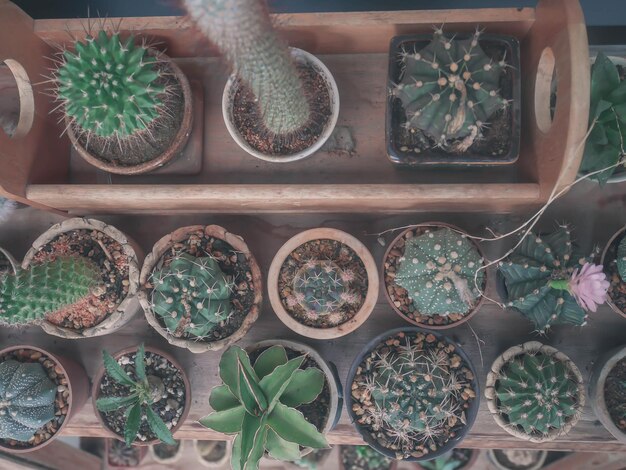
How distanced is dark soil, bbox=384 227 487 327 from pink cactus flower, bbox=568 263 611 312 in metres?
0.38

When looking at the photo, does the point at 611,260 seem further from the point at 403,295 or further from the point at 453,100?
the point at 453,100

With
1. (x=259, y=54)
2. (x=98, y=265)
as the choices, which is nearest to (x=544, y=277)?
(x=259, y=54)

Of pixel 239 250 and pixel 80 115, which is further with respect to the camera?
pixel 239 250

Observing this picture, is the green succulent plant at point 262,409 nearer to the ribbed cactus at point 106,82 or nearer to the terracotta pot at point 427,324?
the terracotta pot at point 427,324

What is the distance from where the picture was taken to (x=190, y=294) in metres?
1.51

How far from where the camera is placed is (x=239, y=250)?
1.66 meters

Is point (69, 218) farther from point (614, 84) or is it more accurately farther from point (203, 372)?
point (614, 84)

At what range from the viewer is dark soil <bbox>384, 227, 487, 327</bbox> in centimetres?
165

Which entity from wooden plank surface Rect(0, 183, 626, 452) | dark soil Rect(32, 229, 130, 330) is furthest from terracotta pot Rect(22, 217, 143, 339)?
wooden plank surface Rect(0, 183, 626, 452)

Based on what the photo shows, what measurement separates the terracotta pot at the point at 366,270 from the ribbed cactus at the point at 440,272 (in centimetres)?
10

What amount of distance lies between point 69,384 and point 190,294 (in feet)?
1.82

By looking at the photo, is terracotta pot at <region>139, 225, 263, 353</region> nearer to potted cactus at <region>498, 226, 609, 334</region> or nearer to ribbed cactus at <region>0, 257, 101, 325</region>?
ribbed cactus at <region>0, 257, 101, 325</region>

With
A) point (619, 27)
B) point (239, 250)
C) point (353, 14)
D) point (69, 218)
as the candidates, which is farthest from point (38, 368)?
point (619, 27)

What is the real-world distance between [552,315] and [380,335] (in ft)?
1.58
